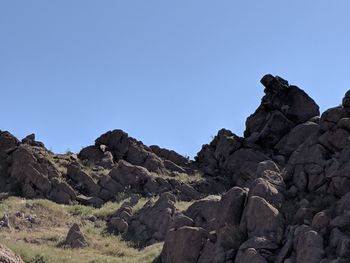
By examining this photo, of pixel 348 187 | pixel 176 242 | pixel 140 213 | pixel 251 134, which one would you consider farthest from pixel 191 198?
pixel 348 187

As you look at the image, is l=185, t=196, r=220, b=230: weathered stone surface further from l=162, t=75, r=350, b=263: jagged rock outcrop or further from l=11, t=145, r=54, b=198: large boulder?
l=11, t=145, r=54, b=198: large boulder

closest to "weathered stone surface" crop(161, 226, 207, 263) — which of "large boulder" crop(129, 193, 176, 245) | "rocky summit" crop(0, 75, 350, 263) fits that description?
"rocky summit" crop(0, 75, 350, 263)

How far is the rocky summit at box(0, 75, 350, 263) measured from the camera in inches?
633

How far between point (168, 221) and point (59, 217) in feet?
24.4

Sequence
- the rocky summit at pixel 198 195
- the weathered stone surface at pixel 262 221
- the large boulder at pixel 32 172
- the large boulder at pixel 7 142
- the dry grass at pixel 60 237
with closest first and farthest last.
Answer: the rocky summit at pixel 198 195 → the weathered stone surface at pixel 262 221 → the dry grass at pixel 60 237 → the large boulder at pixel 32 172 → the large boulder at pixel 7 142

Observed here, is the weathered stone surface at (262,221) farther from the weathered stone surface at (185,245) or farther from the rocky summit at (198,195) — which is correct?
the weathered stone surface at (185,245)

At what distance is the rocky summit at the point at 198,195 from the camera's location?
16078mm

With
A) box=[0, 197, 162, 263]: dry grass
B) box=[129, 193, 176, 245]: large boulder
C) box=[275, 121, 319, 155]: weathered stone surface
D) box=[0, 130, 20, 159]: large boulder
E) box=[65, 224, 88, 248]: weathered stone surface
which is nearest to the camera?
box=[0, 197, 162, 263]: dry grass

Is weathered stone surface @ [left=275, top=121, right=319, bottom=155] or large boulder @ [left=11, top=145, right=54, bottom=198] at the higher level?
weathered stone surface @ [left=275, top=121, right=319, bottom=155]

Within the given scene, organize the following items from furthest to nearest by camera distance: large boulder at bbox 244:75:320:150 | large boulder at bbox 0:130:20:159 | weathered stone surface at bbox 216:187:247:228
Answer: large boulder at bbox 244:75:320:150 < large boulder at bbox 0:130:20:159 < weathered stone surface at bbox 216:187:247:228

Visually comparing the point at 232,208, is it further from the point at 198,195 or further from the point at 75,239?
the point at 198,195

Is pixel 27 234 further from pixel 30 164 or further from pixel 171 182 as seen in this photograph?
pixel 171 182

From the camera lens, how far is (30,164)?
36.9 metres

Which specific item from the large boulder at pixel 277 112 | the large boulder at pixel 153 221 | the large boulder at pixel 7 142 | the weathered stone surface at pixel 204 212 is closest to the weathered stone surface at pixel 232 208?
the weathered stone surface at pixel 204 212
